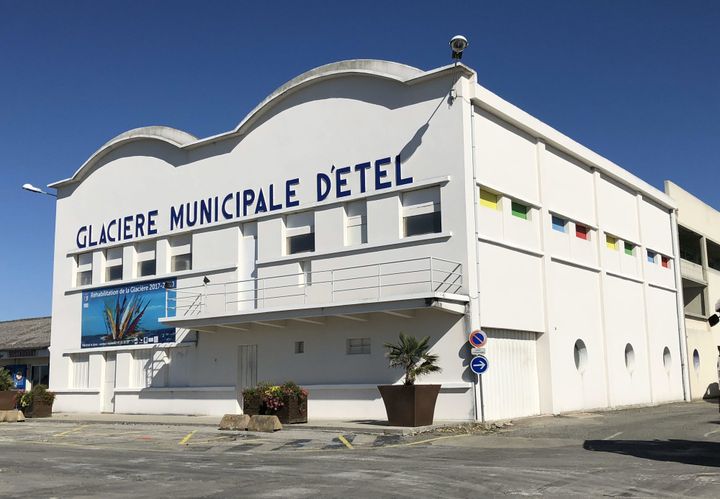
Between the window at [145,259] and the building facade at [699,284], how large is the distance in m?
23.8

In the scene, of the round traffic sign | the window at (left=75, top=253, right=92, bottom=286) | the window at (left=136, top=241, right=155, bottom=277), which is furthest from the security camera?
the window at (left=75, top=253, right=92, bottom=286)

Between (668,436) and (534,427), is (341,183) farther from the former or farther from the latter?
(668,436)

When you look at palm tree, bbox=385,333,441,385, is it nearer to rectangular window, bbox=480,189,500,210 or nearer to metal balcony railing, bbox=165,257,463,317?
metal balcony railing, bbox=165,257,463,317

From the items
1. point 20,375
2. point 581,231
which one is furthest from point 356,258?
point 20,375

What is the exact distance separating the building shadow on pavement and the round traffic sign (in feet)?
13.2

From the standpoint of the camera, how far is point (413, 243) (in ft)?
69.8

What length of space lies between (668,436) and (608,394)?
1005 centimetres

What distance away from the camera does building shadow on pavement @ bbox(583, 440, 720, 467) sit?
12.9m

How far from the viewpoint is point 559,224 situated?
25734mm

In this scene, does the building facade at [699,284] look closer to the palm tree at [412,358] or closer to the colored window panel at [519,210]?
the colored window panel at [519,210]

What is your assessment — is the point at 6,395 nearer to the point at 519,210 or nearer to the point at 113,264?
the point at 113,264

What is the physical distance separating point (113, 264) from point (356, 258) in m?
12.3

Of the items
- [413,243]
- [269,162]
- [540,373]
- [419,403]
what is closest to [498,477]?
[419,403]

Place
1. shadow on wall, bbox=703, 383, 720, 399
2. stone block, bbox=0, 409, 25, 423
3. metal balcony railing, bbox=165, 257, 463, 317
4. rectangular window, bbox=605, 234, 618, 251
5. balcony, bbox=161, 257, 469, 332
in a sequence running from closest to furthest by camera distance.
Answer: balcony, bbox=161, 257, 469, 332
metal balcony railing, bbox=165, 257, 463, 317
stone block, bbox=0, 409, 25, 423
rectangular window, bbox=605, 234, 618, 251
shadow on wall, bbox=703, 383, 720, 399
